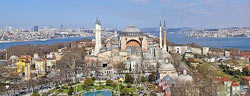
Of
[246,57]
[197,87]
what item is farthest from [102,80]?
[246,57]

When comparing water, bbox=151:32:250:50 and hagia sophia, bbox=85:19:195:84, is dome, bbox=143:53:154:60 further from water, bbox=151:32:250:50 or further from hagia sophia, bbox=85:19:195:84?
water, bbox=151:32:250:50

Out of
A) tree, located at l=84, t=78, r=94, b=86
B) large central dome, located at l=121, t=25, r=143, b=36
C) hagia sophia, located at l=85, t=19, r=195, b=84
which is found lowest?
tree, located at l=84, t=78, r=94, b=86

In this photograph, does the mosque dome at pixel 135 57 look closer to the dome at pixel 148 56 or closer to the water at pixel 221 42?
the dome at pixel 148 56

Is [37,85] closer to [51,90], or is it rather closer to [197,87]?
[51,90]

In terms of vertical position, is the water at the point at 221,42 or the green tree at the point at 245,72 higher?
the water at the point at 221,42

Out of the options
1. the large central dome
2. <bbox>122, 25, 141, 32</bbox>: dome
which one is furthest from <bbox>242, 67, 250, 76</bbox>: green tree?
<bbox>122, 25, 141, 32</bbox>: dome

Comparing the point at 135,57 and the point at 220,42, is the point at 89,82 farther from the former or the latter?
the point at 220,42

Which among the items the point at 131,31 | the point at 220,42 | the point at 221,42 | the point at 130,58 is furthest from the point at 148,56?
the point at 221,42

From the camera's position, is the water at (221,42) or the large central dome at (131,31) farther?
the water at (221,42)

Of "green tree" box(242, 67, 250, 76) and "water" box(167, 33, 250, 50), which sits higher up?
"water" box(167, 33, 250, 50)

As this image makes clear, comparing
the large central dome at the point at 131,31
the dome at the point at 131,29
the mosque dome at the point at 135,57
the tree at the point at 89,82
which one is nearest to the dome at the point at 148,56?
the mosque dome at the point at 135,57

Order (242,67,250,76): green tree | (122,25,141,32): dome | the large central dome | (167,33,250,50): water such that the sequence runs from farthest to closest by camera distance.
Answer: (167,33,250,50): water, (122,25,141,32): dome, the large central dome, (242,67,250,76): green tree
